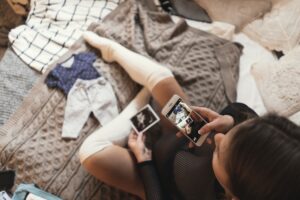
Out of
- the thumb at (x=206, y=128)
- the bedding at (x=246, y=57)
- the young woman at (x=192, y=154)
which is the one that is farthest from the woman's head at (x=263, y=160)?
the bedding at (x=246, y=57)

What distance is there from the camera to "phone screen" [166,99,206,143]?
1.12m

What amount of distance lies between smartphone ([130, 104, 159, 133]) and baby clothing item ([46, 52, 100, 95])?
0.27 metres

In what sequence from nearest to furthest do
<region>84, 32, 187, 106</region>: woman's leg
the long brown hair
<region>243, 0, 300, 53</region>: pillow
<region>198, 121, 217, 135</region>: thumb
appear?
the long brown hair, <region>198, 121, 217, 135</region>: thumb, <region>84, 32, 187, 106</region>: woman's leg, <region>243, 0, 300, 53</region>: pillow

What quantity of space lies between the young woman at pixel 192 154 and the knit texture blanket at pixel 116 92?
8 cm

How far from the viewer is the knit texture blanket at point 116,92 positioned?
4.20 ft

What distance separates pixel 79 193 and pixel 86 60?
0.54 meters

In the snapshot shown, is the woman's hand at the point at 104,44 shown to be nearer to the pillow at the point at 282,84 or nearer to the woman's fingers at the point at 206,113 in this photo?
the woman's fingers at the point at 206,113

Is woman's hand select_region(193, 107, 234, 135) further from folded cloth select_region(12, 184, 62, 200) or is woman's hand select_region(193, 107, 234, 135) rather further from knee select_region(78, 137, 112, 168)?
folded cloth select_region(12, 184, 62, 200)

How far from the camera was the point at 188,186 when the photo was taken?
1139mm

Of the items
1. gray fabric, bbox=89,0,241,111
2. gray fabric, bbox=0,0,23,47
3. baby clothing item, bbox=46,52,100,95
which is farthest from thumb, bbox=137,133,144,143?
gray fabric, bbox=0,0,23,47

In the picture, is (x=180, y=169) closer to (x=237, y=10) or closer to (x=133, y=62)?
(x=133, y=62)

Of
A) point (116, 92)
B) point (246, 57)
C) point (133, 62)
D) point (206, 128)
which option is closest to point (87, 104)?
point (116, 92)

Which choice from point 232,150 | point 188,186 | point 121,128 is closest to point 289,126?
point 232,150

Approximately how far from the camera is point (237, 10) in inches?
66.7
